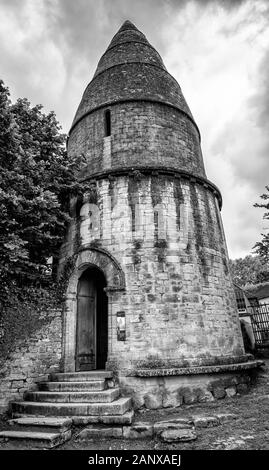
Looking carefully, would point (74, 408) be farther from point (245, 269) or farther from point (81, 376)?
point (245, 269)

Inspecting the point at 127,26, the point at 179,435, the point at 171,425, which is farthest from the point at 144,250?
the point at 127,26

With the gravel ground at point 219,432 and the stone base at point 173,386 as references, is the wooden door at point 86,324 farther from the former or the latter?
the gravel ground at point 219,432

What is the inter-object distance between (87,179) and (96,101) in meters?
3.76

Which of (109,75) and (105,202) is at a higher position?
(109,75)

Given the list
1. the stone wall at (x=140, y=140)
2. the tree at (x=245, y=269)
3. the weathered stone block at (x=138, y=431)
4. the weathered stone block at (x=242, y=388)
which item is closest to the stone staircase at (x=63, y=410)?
the weathered stone block at (x=138, y=431)

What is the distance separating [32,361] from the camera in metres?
7.87

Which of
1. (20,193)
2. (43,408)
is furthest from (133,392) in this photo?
(20,193)

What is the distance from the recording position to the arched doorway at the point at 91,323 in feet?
29.4

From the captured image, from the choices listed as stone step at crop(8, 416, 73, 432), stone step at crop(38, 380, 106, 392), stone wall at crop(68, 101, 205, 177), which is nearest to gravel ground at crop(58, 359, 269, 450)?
stone step at crop(8, 416, 73, 432)

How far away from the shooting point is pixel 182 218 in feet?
29.8

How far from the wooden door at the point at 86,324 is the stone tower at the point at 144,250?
0.03m

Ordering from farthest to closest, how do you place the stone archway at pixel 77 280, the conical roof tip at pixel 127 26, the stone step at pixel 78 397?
the conical roof tip at pixel 127 26
the stone archway at pixel 77 280
the stone step at pixel 78 397
